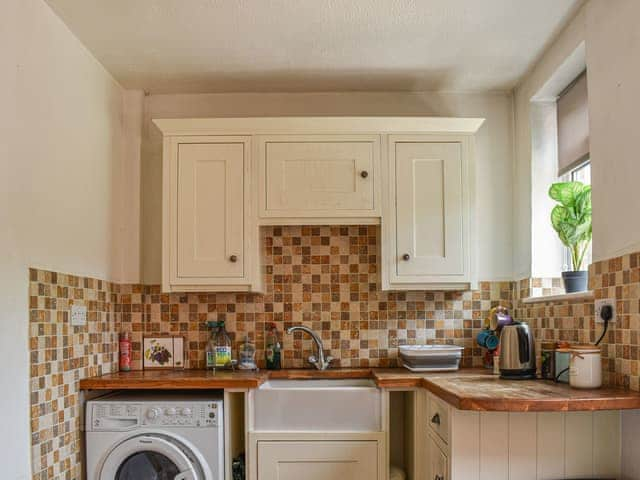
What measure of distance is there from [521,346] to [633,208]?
802 millimetres

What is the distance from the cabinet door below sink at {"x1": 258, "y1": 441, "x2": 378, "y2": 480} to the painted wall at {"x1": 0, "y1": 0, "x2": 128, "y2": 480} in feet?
3.50

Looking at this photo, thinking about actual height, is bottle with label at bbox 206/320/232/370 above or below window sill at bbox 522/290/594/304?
below

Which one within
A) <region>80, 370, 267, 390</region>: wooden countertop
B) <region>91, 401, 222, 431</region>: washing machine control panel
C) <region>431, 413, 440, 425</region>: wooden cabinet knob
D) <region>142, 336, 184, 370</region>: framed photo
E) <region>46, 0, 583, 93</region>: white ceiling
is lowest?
<region>91, 401, 222, 431</region>: washing machine control panel

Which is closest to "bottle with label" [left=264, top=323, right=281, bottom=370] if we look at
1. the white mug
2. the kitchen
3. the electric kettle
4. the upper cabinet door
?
the kitchen

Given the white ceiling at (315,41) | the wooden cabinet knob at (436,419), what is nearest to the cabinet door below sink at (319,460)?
the wooden cabinet knob at (436,419)

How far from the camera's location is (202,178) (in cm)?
357

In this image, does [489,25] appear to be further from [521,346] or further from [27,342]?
[27,342]

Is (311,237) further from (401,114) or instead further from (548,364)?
(548,364)

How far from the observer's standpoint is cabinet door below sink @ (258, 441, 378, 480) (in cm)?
317

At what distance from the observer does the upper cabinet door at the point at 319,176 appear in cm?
354

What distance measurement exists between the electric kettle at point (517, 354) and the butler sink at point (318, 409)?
0.64 m

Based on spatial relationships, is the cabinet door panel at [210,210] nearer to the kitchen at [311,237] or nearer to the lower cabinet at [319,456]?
the kitchen at [311,237]

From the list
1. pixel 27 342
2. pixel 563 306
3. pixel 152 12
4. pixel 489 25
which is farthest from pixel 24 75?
pixel 563 306

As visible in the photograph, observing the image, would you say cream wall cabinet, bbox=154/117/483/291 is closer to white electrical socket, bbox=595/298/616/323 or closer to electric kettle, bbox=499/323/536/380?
electric kettle, bbox=499/323/536/380
